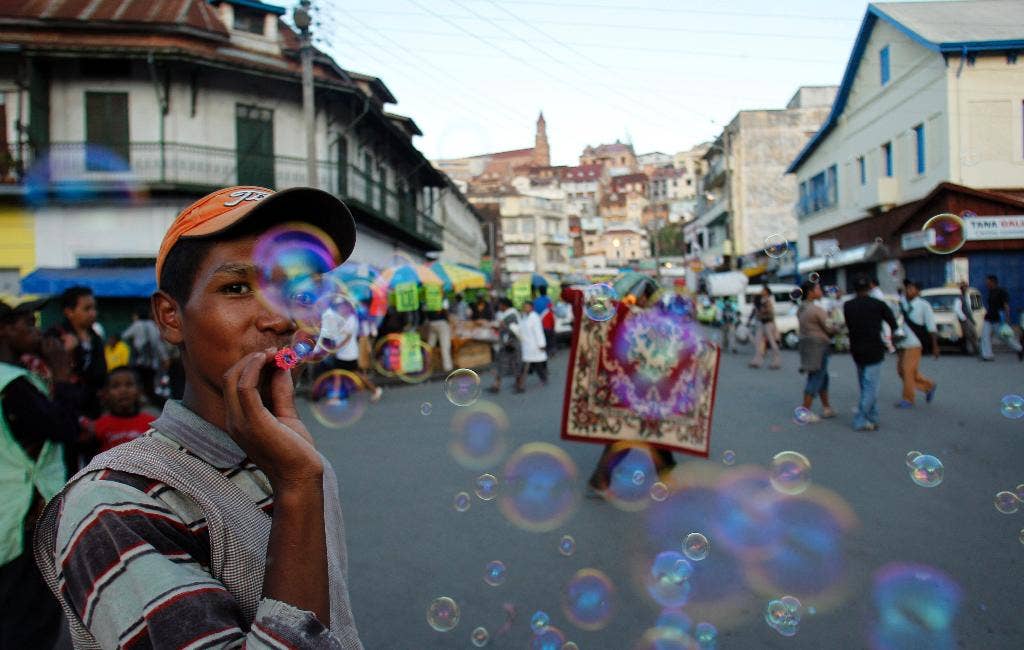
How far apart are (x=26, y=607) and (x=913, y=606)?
428cm

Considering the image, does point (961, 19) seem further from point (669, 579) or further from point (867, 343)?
point (669, 579)

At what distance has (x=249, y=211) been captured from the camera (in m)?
1.19

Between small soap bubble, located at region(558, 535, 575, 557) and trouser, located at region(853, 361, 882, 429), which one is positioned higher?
trouser, located at region(853, 361, 882, 429)

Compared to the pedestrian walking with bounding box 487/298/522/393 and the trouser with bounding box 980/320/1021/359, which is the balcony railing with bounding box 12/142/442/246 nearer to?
the pedestrian walking with bounding box 487/298/522/393

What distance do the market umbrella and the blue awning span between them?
22.7ft

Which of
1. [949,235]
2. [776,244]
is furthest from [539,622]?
[949,235]

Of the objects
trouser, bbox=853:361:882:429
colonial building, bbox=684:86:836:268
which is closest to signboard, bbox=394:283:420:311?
trouser, bbox=853:361:882:429

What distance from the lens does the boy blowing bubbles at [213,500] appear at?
3.13 ft

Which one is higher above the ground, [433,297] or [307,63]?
[307,63]

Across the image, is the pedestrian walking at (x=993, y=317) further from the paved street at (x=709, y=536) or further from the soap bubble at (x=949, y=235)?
the paved street at (x=709, y=536)

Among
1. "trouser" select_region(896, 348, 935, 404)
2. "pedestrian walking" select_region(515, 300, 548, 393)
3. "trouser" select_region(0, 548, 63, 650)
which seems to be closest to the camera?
"trouser" select_region(0, 548, 63, 650)

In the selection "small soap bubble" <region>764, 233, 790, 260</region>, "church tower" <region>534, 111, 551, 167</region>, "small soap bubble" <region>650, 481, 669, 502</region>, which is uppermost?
"church tower" <region>534, 111, 551, 167</region>

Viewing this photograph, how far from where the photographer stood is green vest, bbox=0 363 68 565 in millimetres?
2828

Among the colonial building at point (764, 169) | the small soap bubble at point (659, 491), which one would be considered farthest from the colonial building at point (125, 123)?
the colonial building at point (764, 169)
